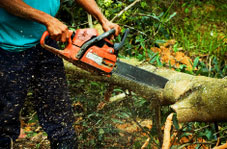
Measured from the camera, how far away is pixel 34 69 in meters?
1.91

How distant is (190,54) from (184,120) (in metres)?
2.14

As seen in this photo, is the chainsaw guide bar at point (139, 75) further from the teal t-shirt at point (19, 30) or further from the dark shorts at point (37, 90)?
the teal t-shirt at point (19, 30)

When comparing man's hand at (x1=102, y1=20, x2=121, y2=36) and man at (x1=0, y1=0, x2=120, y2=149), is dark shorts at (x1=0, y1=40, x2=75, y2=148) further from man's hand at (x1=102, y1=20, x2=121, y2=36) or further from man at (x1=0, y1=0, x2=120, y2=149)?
man's hand at (x1=102, y1=20, x2=121, y2=36)

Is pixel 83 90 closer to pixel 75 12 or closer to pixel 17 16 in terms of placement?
pixel 75 12

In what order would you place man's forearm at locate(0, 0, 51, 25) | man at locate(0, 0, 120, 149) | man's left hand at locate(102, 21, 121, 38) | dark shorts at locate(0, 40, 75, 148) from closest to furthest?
man's forearm at locate(0, 0, 51, 25), man at locate(0, 0, 120, 149), dark shorts at locate(0, 40, 75, 148), man's left hand at locate(102, 21, 121, 38)

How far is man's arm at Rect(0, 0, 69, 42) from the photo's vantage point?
1.49m

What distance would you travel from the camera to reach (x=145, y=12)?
12.2 ft

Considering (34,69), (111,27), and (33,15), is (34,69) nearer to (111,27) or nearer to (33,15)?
(33,15)

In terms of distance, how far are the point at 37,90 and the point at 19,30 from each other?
52 cm

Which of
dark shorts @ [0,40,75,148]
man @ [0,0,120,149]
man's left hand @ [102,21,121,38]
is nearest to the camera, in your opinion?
man @ [0,0,120,149]

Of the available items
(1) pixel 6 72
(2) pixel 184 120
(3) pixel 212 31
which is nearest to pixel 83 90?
(1) pixel 6 72

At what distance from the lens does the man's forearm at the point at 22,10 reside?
4.89 feet

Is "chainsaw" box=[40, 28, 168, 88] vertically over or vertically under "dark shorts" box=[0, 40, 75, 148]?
over

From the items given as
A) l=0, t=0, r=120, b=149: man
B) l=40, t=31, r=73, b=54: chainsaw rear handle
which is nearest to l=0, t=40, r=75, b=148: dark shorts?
l=0, t=0, r=120, b=149: man
